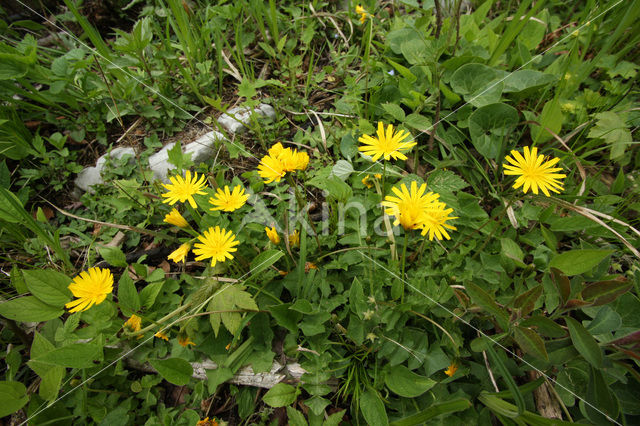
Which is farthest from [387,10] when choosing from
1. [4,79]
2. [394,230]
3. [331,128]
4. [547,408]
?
[547,408]

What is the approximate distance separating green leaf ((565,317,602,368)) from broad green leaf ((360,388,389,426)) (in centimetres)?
70

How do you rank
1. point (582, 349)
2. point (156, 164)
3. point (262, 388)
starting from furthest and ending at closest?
point (156, 164)
point (262, 388)
point (582, 349)

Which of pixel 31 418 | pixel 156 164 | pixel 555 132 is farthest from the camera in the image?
pixel 156 164

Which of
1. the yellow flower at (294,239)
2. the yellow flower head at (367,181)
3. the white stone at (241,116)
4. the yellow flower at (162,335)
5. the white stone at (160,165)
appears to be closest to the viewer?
the yellow flower at (162,335)

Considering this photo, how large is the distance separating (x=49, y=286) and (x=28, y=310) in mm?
121

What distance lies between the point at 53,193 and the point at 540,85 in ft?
9.87

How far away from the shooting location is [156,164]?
80.3 inches

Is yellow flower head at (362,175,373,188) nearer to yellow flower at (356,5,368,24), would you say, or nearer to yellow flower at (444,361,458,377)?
yellow flower at (444,361,458,377)

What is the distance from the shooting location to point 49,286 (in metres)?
1.43

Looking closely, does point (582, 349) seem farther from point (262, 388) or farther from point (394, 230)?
point (262, 388)

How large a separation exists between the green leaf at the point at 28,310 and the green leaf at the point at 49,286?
4 centimetres

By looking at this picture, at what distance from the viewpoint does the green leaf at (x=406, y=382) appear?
4.06 feet

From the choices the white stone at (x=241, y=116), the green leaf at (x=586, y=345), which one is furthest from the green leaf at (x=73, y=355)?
the green leaf at (x=586, y=345)

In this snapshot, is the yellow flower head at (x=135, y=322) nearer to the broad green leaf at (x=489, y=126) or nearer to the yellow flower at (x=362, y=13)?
the broad green leaf at (x=489, y=126)
